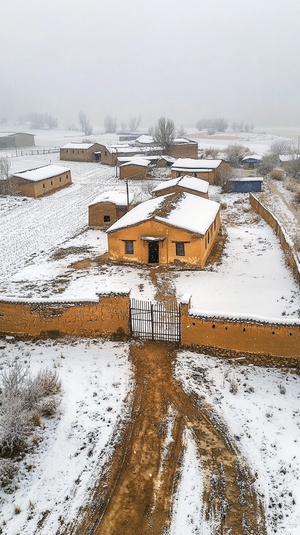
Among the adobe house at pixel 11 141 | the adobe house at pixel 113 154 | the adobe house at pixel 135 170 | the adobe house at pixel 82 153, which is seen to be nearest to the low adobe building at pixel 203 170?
the adobe house at pixel 135 170

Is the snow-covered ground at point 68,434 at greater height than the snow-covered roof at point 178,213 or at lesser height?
lesser

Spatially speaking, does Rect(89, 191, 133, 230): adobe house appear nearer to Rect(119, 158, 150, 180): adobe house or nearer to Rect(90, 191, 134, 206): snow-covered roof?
Rect(90, 191, 134, 206): snow-covered roof

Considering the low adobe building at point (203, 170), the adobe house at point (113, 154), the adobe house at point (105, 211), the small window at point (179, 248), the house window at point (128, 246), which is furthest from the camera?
the adobe house at point (113, 154)

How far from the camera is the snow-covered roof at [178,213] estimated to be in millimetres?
26422

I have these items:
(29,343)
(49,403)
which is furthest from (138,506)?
(29,343)

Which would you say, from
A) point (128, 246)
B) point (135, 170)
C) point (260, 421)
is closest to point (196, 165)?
point (135, 170)

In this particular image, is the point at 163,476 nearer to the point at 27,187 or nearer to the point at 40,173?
the point at 27,187

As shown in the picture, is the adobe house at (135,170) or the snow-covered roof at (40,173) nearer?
the snow-covered roof at (40,173)

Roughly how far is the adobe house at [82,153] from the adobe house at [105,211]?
151 ft

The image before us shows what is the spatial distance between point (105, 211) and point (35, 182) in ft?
57.7

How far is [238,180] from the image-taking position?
52.6 meters

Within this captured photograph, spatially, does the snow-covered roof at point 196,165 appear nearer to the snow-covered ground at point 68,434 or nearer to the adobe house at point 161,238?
the adobe house at point 161,238

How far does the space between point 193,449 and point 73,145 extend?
77.1 meters

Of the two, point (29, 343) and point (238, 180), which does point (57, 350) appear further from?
point (238, 180)
